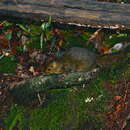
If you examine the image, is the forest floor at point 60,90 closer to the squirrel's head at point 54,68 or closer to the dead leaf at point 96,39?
the dead leaf at point 96,39

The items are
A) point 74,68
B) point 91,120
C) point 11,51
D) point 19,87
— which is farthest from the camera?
point 11,51

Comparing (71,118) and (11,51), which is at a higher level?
(11,51)

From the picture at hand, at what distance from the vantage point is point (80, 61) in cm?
480

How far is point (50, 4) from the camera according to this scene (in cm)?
496

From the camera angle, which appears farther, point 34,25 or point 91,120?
point 34,25

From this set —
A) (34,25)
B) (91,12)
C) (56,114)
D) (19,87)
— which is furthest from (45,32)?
(56,114)

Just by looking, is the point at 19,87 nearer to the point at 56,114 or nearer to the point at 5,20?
the point at 56,114

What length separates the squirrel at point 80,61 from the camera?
4746 mm

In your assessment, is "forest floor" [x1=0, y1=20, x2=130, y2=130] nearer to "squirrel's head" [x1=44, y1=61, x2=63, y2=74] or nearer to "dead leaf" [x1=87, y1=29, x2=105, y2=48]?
"dead leaf" [x1=87, y1=29, x2=105, y2=48]

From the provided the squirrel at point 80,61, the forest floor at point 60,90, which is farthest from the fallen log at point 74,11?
the squirrel at point 80,61

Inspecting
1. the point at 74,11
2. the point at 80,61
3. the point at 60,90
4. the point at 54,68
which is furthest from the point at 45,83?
the point at 74,11

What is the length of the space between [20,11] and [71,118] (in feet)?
6.81

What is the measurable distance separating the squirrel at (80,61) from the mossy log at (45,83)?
27 centimetres

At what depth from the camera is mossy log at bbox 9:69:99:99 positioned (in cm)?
446
